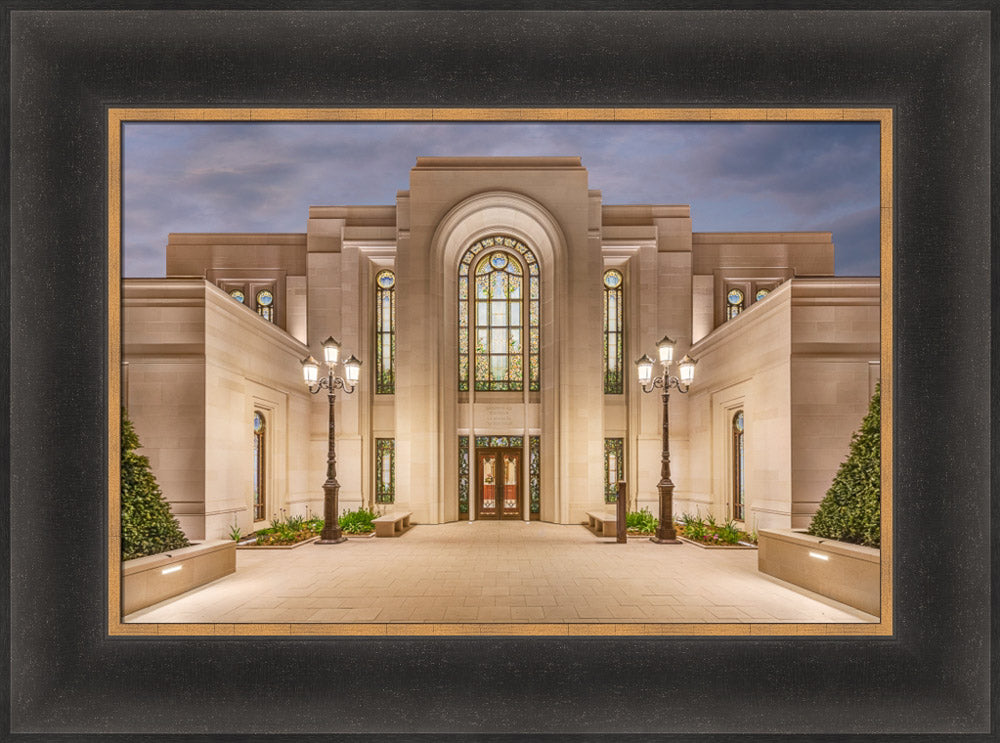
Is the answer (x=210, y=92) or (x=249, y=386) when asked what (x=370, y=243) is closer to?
(x=249, y=386)

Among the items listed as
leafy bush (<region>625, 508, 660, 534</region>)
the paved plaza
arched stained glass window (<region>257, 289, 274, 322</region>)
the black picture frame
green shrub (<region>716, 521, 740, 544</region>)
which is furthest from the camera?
arched stained glass window (<region>257, 289, 274, 322</region>)

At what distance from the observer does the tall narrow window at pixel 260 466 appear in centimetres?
→ 1557

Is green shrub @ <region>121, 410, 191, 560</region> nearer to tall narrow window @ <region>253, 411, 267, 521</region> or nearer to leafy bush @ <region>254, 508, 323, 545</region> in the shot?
leafy bush @ <region>254, 508, 323, 545</region>

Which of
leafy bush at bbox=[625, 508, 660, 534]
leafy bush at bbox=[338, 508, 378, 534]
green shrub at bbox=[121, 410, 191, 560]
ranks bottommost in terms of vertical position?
leafy bush at bbox=[338, 508, 378, 534]

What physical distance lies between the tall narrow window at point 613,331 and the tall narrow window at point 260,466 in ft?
35.3

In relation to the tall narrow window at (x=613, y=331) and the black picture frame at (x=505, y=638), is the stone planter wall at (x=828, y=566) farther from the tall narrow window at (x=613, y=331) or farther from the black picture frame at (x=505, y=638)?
the tall narrow window at (x=613, y=331)

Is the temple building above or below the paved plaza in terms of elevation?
above

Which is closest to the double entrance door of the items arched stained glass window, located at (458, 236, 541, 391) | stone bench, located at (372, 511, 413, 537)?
arched stained glass window, located at (458, 236, 541, 391)

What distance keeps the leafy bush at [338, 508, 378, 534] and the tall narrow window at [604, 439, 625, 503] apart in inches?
301

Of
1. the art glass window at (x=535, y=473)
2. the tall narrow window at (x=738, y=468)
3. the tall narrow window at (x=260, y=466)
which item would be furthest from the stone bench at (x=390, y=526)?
the tall narrow window at (x=738, y=468)

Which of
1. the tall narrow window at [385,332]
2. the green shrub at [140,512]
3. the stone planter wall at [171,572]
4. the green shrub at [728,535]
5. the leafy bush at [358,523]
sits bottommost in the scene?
the leafy bush at [358,523]

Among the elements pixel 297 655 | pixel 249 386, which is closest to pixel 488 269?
pixel 249 386

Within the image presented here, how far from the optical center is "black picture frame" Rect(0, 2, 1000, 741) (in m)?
5.01

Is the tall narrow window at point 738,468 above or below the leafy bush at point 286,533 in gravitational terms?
above
